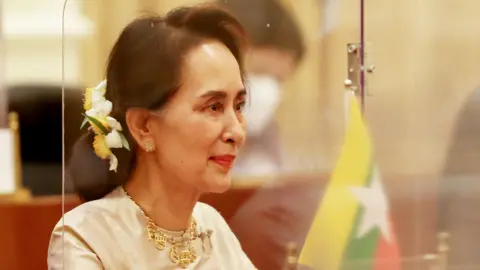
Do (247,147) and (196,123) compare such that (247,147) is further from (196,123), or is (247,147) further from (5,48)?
(5,48)

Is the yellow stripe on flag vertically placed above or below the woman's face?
below

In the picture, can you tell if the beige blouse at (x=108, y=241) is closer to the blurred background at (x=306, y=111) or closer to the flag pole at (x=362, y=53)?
the blurred background at (x=306, y=111)

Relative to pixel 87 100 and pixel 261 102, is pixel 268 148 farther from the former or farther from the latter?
pixel 87 100

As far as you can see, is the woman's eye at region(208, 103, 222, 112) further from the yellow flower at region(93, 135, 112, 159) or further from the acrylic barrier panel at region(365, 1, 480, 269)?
the acrylic barrier panel at region(365, 1, 480, 269)

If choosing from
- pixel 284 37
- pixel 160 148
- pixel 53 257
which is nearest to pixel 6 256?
pixel 53 257

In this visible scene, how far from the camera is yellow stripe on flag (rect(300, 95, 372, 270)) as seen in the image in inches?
27.7

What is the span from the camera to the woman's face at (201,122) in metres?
0.63

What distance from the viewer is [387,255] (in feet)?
2.36

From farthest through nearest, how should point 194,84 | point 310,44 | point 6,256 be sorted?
point 6,256, point 310,44, point 194,84

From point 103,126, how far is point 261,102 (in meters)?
0.17

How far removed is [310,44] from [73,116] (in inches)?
10.7

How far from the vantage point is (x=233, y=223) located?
27.5 inches

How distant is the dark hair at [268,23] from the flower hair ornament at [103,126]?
0.53 feet

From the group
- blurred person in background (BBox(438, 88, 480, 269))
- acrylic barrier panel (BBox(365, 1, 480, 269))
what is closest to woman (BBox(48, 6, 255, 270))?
acrylic barrier panel (BBox(365, 1, 480, 269))
